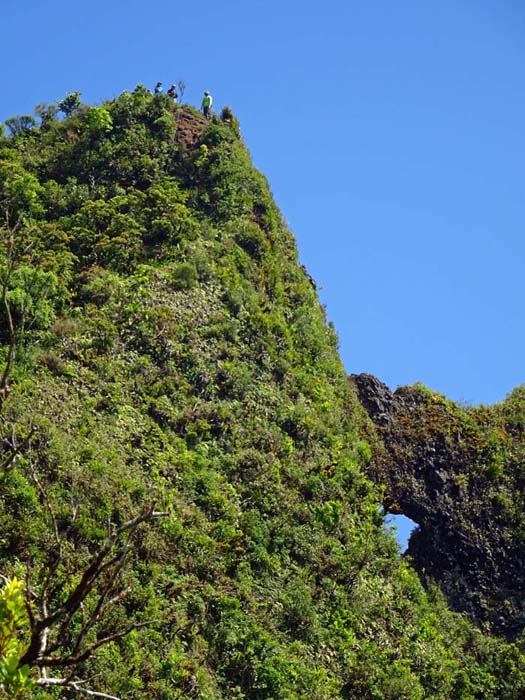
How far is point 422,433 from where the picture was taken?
2639cm

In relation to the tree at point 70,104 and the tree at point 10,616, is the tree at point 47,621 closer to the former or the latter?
the tree at point 10,616

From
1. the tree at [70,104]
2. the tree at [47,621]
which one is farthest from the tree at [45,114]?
the tree at [47,621]

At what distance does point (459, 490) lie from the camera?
24891mm

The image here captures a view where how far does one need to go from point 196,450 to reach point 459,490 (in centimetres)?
819

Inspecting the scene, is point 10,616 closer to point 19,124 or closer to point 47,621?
point 47,621

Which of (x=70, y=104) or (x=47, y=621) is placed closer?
(x=47, y=621)

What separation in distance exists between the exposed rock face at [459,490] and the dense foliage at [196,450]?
1.21 meters

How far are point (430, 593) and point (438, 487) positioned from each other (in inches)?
135

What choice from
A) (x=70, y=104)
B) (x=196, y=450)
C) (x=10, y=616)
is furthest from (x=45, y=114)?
(x=10, y=616)

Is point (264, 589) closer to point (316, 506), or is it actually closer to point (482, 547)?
point (316, 506)

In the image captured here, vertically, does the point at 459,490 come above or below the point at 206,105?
below

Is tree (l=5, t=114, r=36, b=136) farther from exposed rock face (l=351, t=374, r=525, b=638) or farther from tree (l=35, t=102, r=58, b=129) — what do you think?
exposed rock face (l=351, t=374, r=525, b=638)

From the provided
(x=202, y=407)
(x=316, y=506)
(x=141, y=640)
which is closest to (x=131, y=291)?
(x=202, y=407)

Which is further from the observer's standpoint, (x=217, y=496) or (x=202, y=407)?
(x=202, y=407)
